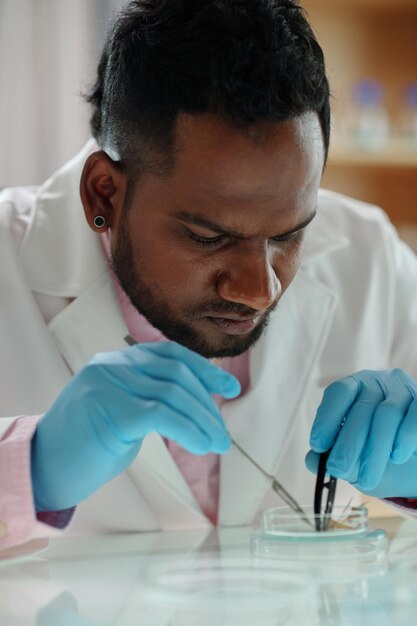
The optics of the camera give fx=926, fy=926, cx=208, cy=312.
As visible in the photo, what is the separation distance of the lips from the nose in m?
0.07

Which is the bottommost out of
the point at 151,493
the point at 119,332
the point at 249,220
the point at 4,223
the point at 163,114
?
the point at 151,493

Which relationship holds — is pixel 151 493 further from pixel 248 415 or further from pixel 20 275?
pixel 20 275

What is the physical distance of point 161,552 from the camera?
1033mm

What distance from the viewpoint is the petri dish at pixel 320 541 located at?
0.95 meters

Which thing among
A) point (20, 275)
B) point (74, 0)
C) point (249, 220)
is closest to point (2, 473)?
point (249, 220)

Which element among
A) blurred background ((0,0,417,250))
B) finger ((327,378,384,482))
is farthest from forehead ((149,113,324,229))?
blurred background ((0,0,417,250))

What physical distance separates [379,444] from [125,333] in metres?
0.45

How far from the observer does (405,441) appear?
103 cm

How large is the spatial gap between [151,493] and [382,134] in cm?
163

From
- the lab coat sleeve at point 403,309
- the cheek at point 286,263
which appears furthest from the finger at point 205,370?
the lab coat sleeve at point 403,309

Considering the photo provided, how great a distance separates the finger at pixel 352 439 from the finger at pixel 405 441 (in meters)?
0.04

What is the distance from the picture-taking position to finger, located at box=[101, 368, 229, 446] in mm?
850

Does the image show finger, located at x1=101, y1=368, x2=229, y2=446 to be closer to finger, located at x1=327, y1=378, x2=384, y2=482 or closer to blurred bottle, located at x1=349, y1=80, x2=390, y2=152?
finger, located at x1=327, y1=378, x2=384, y2=482

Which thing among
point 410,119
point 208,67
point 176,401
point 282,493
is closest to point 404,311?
point 282,493
